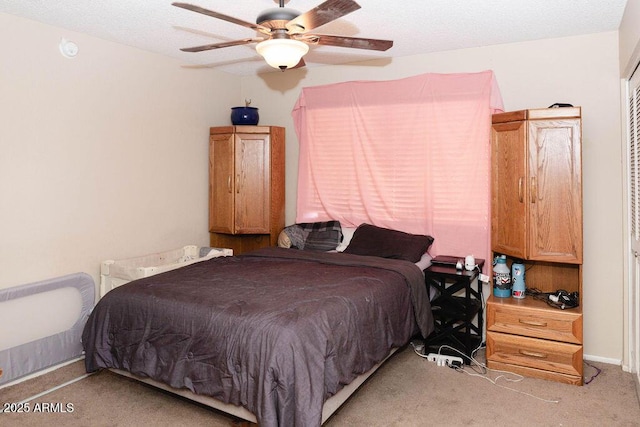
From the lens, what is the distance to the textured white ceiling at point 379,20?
9.67 feet

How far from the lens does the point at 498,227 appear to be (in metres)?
3.59

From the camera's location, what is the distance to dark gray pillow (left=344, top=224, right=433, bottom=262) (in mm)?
3826

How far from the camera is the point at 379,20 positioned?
323cm

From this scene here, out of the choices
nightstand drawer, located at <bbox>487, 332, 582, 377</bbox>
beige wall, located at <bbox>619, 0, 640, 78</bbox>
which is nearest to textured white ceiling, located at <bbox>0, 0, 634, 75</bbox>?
beige wall, located at <bbox>619, 0, 640, 78</bbox>

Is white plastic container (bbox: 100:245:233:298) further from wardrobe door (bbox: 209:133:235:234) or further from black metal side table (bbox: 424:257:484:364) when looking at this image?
black metal side table (bbox: 424:257:484:364)

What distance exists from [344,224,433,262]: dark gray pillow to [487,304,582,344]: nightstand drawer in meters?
0.73

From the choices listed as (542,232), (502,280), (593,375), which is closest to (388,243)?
(502,280)

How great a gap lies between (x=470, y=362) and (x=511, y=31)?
2465 millimetres

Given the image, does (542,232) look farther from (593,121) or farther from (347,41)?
(347,41)

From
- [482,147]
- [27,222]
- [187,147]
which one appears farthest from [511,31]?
[27,222]

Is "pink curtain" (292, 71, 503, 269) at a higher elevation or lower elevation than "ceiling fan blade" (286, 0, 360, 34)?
lower

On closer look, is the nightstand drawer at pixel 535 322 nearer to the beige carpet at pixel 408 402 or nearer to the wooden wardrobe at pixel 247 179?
the beige carpet at pixel 408 402

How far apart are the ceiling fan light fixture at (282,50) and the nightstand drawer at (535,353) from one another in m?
2.34

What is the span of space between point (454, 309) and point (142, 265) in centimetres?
263
